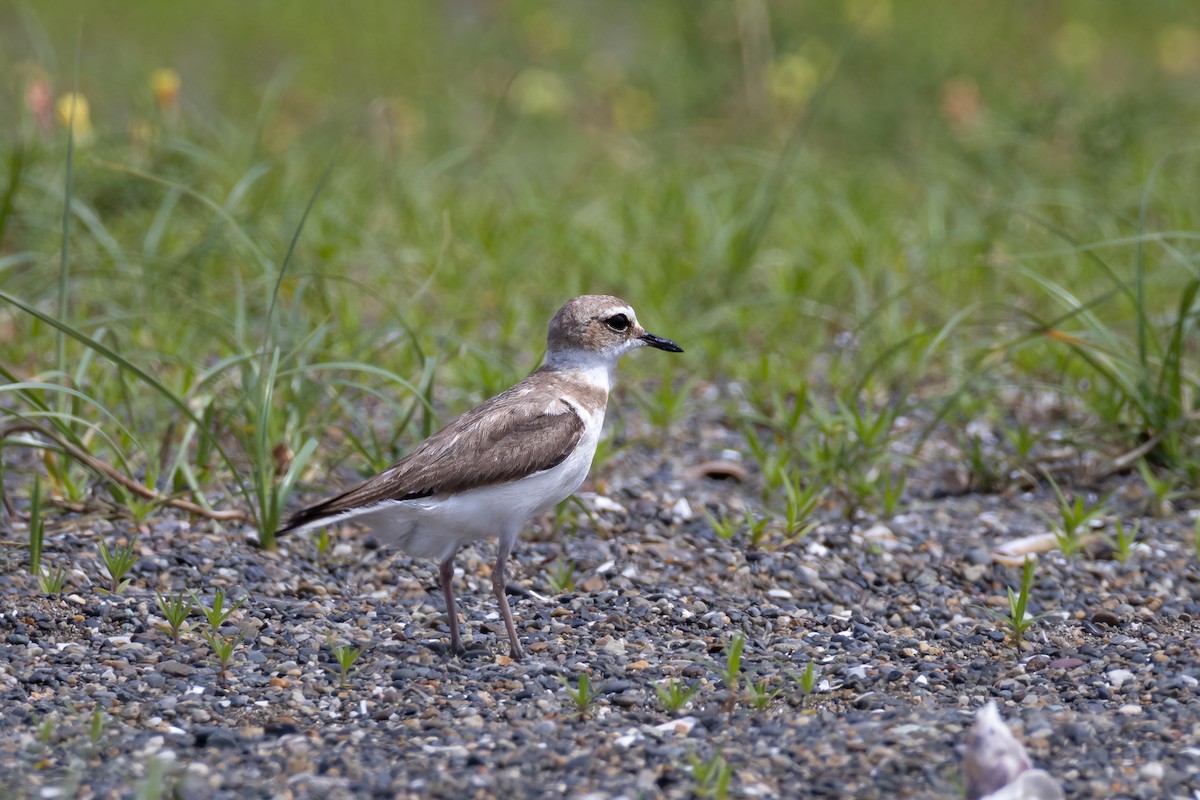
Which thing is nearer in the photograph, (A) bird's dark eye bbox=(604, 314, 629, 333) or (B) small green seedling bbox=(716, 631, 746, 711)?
(B) small green seedling bbox=(716, 631, 746, 711)

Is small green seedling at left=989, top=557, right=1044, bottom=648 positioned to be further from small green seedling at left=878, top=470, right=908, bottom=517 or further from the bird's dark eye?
the bird's dark eye

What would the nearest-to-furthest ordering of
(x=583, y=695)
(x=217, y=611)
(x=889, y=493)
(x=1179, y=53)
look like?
(x=583, y=695) → (x=217, y=611) → (x=889, y=493) → (x=1179, y=53)

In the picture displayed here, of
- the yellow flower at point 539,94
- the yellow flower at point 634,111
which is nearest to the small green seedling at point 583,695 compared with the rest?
the yellow flower at point 539,94

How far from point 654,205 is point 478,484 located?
4.37 meters

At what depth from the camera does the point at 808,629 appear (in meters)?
4.04

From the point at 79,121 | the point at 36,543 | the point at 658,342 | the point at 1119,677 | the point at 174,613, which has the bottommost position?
the point at 1119,677

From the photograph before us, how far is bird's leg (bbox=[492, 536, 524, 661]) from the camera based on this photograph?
150 inches

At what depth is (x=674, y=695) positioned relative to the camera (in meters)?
3.37

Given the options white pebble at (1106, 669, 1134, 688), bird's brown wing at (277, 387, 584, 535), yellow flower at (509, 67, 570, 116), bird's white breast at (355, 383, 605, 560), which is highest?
yellow flower at (509, 67, 570, 116)

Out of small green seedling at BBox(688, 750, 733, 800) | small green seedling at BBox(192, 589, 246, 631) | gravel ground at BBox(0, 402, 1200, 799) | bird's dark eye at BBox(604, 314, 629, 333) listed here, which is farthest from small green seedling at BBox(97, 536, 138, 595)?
small green seedling at BBox(688, 750, 733, 800)

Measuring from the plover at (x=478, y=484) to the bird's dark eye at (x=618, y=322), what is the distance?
1.07ft

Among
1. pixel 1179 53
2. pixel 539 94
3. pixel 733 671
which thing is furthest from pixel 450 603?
pixel 1179 53

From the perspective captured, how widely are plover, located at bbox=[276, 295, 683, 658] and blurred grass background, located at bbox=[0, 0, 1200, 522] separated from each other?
895 millimetres

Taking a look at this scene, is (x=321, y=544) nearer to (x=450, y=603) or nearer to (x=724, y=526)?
(x=450, y=603)
